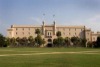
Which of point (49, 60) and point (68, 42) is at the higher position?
point (68, 42)

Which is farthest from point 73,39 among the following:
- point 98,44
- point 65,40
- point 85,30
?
point 98,44

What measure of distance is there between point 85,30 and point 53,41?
2904 centimetres

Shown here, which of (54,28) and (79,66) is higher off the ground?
(54,28)

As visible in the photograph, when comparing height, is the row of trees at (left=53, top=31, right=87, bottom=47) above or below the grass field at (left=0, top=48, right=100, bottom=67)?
above

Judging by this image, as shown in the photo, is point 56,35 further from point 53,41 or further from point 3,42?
point 3,42

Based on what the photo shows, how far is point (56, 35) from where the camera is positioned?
190 meters

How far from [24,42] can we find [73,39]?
99.8 ft

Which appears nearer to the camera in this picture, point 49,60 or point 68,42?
point 49,60

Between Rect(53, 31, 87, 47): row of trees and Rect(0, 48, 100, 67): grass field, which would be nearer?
Rect(0, 48, 100, 67): grass field

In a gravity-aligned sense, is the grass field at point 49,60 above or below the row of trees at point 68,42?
below

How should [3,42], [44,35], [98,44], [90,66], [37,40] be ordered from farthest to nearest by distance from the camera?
[44,35] → [37,40] → [3,42] → [98,44] → [90,66]

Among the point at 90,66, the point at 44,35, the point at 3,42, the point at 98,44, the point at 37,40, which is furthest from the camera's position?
the point at 44,35

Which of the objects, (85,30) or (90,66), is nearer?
(90,66)

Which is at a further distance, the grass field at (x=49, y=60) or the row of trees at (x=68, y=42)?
the row of trees at (x=68, y=42)
